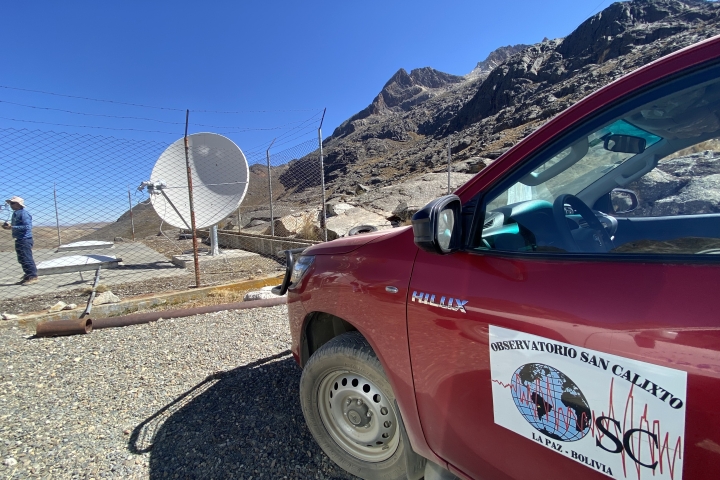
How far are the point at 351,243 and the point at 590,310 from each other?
1.26 m

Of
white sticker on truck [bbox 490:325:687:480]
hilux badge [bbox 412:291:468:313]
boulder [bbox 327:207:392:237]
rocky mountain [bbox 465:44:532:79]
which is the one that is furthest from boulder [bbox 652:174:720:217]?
rocky mountain [bbox 465:44:532:79]

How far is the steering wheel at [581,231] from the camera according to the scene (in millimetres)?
1364

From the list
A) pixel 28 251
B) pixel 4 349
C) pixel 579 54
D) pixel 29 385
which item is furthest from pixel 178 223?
pixel 579 54

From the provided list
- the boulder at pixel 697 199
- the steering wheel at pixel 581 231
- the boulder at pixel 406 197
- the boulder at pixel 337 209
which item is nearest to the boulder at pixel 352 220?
the boulder at pixel 337 209

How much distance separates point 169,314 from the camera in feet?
17.1

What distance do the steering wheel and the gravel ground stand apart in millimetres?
1890

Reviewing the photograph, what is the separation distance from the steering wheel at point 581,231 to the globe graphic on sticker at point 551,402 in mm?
470

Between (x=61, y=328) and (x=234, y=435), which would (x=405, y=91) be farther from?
(x=234, y=435)

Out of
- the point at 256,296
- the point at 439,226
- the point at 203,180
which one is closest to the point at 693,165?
the point at 439,226

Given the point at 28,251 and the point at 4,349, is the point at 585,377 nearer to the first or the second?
the point at 4,349

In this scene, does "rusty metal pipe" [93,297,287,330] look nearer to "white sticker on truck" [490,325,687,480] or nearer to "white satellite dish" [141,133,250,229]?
"white sticker on truck" [490,325,687,480]

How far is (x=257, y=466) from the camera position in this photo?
2270 millimetres

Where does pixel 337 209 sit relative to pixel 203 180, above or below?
below

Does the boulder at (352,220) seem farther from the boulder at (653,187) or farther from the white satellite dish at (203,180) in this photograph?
the boulder at (653,187)
